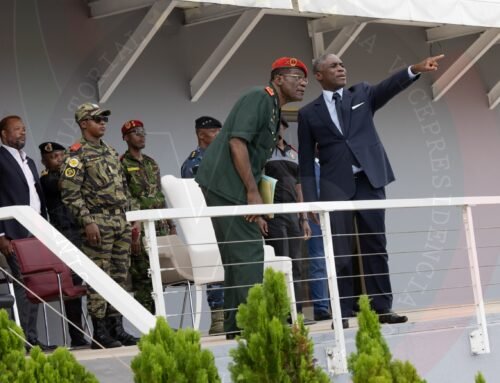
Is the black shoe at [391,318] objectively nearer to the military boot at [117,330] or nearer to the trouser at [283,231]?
the trouser at [283,231]

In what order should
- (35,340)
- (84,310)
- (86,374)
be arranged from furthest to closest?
1. (84,310)
2. (35,340)
3. (86,374)

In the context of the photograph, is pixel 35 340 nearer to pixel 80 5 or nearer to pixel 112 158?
pixel 112 158

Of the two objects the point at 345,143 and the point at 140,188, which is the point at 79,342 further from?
the point at 345,143

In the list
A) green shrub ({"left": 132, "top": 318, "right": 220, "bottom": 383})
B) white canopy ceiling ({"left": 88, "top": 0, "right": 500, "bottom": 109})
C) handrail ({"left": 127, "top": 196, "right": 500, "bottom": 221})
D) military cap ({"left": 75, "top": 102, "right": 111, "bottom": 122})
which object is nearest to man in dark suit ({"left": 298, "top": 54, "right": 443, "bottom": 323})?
handrail ({"left": 127, "top": 196, "right": 500, "bottom": 221})

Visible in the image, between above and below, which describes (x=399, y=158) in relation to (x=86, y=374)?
above

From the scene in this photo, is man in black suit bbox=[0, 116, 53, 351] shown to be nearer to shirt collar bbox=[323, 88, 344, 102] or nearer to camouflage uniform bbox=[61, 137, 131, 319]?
camouflage uniform bbox=[61, 137, 131, 319]

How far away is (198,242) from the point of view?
24.5ft

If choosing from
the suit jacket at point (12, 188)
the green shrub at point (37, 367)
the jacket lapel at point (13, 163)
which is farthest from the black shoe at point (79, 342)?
the green shrub at point (37, 367)

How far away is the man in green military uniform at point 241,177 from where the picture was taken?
6.45 m

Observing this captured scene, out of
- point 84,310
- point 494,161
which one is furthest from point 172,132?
point 494,161

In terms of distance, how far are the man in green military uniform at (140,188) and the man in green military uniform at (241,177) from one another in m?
1.52

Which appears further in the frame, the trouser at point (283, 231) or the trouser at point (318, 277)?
the trouser at point (318, 277)

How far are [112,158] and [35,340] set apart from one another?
49.4 inches

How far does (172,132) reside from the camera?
32.5 ft
